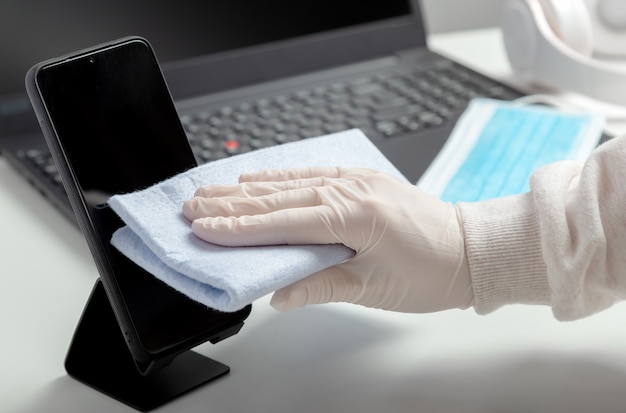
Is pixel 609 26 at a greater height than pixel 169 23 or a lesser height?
lesser

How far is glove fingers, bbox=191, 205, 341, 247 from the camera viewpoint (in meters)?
0.59

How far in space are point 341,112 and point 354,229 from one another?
1.49 ft

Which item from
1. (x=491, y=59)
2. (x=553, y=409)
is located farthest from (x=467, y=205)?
(x=491, y=59)

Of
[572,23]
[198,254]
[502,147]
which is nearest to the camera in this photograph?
[198,254]

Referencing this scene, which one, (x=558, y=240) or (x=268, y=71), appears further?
(x=268, y=71)

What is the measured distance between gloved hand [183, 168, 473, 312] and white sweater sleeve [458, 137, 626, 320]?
0.06 ft

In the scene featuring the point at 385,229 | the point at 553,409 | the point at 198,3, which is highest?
the point at 198,3

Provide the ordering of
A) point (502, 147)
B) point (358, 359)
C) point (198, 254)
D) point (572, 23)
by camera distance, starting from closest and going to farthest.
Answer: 1. point (198, 254)
2. point (358, 359)
3. point (502, 147)
4. point (572, 23)

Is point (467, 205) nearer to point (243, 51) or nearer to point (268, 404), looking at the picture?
point (268, 404)

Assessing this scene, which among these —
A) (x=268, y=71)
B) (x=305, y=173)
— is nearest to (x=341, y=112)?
(x=268, y=71)

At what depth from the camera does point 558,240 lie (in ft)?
2.11

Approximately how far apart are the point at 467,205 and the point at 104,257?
0.30m

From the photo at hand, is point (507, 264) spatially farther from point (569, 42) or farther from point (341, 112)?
point (569, 42)

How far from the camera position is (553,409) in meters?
0.61
